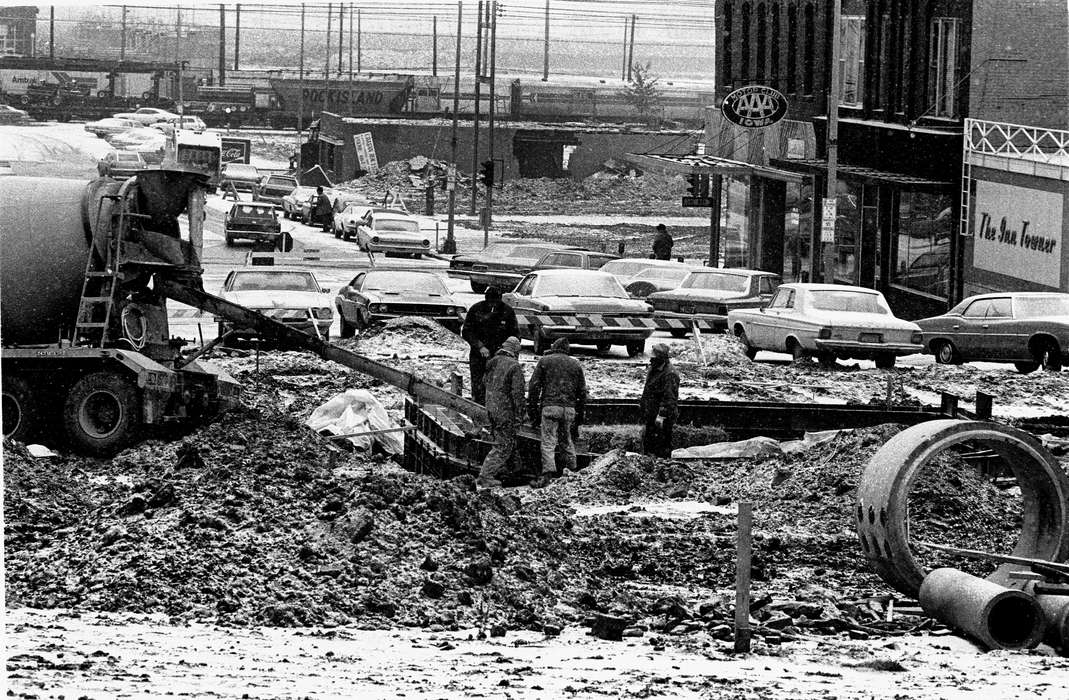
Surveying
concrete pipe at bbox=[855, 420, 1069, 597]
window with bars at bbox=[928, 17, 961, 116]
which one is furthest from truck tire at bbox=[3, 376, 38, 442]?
window with bars at bbox=[928, 17, 961, 116]

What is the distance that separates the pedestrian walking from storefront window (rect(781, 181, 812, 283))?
28059mm

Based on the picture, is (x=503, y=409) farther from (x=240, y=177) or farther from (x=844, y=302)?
(x=240, y=177)

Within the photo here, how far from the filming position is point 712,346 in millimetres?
29703

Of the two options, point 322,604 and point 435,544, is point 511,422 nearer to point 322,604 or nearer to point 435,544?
point 435,544

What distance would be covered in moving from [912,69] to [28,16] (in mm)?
76059

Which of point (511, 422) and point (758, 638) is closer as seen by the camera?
point (758, 638)

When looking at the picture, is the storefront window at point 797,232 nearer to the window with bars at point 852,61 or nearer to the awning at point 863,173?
the awning at point 863,173

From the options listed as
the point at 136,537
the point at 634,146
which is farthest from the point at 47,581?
the point at 634,146

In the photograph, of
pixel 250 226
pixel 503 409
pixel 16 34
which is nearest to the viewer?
pixel 503 409

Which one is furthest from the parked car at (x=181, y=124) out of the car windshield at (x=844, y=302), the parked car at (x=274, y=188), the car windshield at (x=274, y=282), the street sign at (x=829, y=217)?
the car windshield at (x=844, y=302)

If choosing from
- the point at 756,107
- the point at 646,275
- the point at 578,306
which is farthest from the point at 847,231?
the point at 578,306

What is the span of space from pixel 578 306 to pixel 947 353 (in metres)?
6.39

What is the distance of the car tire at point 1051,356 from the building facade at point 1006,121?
269 inches

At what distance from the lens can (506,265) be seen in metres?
40.9
